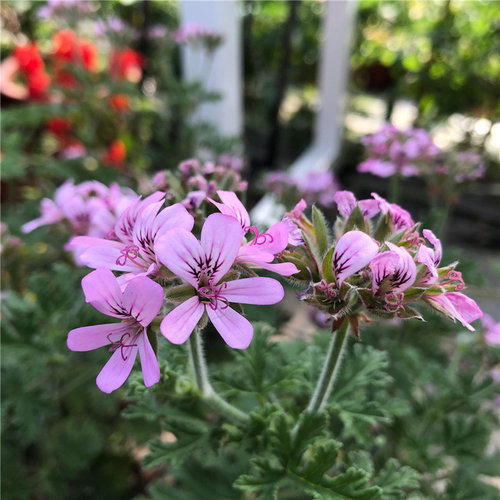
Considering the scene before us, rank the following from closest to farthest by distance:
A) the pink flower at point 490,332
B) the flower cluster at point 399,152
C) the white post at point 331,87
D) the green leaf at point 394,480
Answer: the green leaf at point 394,480 → the pink flower at point 490,332 → the flower cluster at point 399,152 → the white post at point 331,87

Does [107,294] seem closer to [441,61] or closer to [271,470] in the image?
[271,470]

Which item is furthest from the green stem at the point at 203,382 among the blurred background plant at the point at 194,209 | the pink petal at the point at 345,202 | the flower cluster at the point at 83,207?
the flower cluster at the point at 83,207

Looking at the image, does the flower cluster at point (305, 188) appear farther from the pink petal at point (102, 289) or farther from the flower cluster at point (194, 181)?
the pink petal at point (102, 289)

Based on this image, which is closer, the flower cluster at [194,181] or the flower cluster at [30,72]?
the flower cluster at [194,181]

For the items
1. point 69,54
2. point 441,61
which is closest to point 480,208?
point 441,61

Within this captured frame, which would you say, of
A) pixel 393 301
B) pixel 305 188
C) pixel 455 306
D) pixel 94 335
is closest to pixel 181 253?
pixel 94 335

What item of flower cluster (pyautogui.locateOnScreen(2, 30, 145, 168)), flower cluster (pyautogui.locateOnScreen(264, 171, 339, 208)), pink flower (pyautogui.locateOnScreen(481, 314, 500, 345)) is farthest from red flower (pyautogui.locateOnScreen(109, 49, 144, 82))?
pink flower (pyautogui.locateOnScreen(481, 314, 500, 345))

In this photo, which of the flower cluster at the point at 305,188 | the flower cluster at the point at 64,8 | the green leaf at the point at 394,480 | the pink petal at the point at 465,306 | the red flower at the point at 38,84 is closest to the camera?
the pink petal at the point at 465,306
